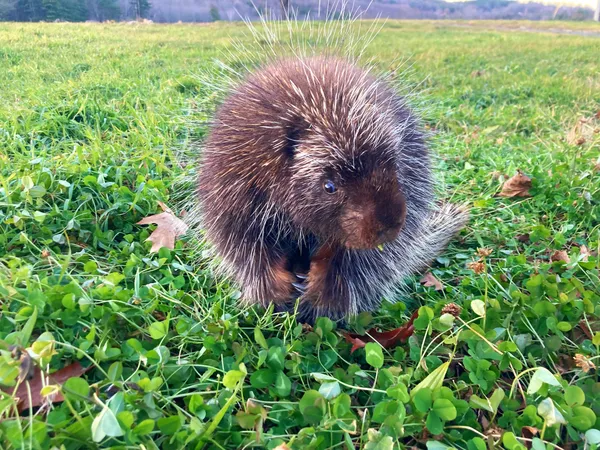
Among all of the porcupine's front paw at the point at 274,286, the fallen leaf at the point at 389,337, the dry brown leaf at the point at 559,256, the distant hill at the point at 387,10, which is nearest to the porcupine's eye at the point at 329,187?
the porcupine's front paw at the point at 274,286

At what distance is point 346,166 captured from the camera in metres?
1.42

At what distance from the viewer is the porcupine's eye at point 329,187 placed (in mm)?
1446

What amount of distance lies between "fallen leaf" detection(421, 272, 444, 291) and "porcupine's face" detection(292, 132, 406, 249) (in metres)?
0.76

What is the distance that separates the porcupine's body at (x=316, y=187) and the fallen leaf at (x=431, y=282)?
76 millimetres

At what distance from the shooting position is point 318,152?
1449 millimetres

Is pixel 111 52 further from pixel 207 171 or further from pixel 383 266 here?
pixel 383 266

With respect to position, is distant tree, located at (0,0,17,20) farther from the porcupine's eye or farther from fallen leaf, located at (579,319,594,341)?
fallen leaf, located at (579,319,594,341)

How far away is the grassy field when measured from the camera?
118 centimetres

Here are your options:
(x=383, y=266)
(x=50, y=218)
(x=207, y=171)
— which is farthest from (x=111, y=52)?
(x=383, y=266)

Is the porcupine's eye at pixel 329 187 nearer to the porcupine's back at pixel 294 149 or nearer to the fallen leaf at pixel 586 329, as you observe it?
the porcupine's back at pixel 294 149

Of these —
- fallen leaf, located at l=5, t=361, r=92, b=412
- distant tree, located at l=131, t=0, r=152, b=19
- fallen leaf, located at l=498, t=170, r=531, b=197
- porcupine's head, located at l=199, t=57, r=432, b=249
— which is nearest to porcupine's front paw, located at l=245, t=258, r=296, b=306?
porcupine's head, located at l=199, t=57, r=432, b=249

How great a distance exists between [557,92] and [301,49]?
4.81 m

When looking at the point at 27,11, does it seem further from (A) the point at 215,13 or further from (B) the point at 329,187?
(B) the point at 329,187

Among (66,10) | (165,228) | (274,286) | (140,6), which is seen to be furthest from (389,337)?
→ (66,10)
